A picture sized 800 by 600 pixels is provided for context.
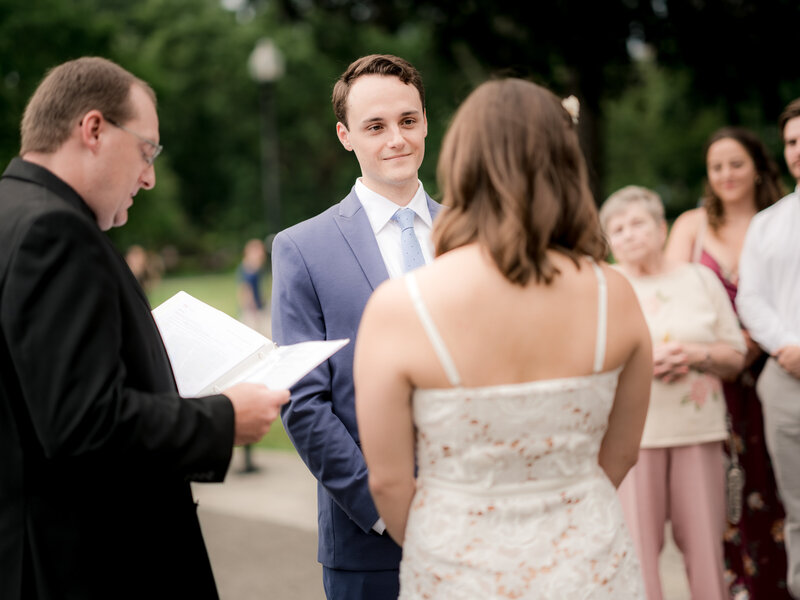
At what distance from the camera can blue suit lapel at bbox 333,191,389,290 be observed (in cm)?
271

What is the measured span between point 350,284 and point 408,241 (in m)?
0.27

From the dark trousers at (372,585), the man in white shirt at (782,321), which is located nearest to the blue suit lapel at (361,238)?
the dark trousers at (372,585)

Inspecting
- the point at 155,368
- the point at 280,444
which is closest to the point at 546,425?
the point at 155,368

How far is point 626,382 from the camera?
7.04 feet

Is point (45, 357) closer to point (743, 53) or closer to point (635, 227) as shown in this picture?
point (635, 227)

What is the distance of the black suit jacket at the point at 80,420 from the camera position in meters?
1.78

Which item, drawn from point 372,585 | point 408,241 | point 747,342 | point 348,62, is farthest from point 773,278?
point 348,62

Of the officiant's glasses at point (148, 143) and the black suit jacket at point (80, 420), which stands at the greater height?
the officiant's glasses at point (148, 143)

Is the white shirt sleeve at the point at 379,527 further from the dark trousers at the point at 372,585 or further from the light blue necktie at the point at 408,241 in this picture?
the light blue necktie at the point at 408,241

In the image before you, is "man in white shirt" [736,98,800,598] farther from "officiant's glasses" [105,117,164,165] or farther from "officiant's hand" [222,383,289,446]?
"officiant's glasses" [105,117,164,165]

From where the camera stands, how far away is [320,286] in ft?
8.72

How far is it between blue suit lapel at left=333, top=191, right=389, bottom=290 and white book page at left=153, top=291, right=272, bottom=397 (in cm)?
47

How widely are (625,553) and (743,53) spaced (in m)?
12.0

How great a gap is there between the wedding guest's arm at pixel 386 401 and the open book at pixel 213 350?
31 centimetres
